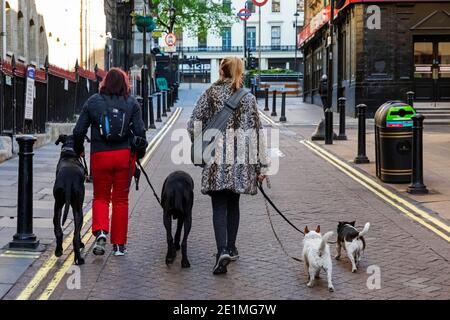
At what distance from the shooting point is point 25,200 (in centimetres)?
741

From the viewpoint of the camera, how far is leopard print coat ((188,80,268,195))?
650cm

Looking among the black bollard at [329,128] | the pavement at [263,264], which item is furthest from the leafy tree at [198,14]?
the pavement at [263,264]

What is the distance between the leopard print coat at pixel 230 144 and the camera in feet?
21.3

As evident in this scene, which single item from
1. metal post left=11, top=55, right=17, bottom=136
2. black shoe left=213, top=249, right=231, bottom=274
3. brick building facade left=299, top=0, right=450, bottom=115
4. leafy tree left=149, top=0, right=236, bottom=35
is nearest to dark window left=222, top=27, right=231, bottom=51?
leafy tree left=149, top=0, right=236, bottom=35

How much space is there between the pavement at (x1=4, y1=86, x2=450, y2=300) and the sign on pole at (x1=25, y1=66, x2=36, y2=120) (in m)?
6.23

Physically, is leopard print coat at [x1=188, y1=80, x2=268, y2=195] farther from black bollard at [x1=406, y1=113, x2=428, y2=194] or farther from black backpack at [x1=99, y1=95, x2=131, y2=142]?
black bollard at [x1=406, y1=113, x2=428, y2=194]

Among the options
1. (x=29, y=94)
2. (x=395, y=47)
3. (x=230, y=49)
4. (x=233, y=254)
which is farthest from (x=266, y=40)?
(x=233, y=254)

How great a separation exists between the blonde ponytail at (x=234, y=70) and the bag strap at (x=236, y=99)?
6 centimetres

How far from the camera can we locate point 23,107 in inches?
649

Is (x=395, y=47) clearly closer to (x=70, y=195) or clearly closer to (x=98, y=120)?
(x=98, y=120)

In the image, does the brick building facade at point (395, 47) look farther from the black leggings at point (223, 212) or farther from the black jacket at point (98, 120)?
the black leggings at point (223, 212)
